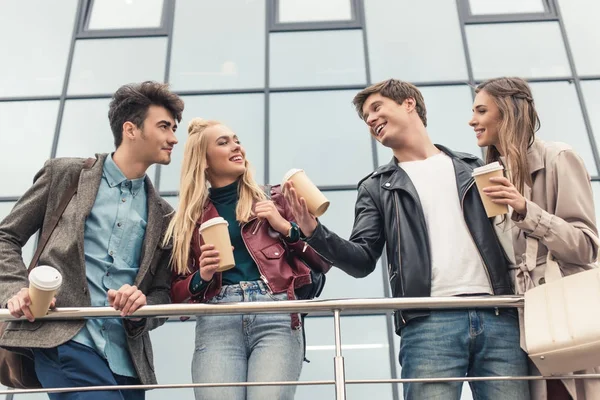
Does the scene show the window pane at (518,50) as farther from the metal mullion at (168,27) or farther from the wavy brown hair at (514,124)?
the wavy brown hair at (514,124)

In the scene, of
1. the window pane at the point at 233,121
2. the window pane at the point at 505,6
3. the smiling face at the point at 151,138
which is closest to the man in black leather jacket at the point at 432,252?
the smiling face at the point at 151,138

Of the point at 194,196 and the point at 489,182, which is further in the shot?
the point at 194,196

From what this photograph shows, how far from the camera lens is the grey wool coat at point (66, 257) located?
2818 millimetres

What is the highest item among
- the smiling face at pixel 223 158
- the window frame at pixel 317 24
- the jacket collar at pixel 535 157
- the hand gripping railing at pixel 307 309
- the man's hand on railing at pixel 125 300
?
the window frame at pixel 317 24

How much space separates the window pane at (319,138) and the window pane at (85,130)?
1.25m

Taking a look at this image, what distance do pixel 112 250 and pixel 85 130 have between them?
4.35 m

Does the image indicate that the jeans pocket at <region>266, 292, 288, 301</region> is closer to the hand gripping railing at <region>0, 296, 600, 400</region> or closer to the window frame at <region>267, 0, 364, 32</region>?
the hand gripping railing at <region>0, 296, 600, 400</region>

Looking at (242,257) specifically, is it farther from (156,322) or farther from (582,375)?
(582,375)

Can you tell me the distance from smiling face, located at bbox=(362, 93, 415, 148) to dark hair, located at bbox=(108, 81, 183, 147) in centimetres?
92

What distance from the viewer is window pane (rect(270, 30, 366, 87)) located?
7277mm

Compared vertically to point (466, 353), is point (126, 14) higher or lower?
higher

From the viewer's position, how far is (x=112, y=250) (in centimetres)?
304

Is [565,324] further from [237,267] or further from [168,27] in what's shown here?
[168,27]

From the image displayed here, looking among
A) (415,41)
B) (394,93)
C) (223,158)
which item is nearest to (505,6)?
(415,41)
